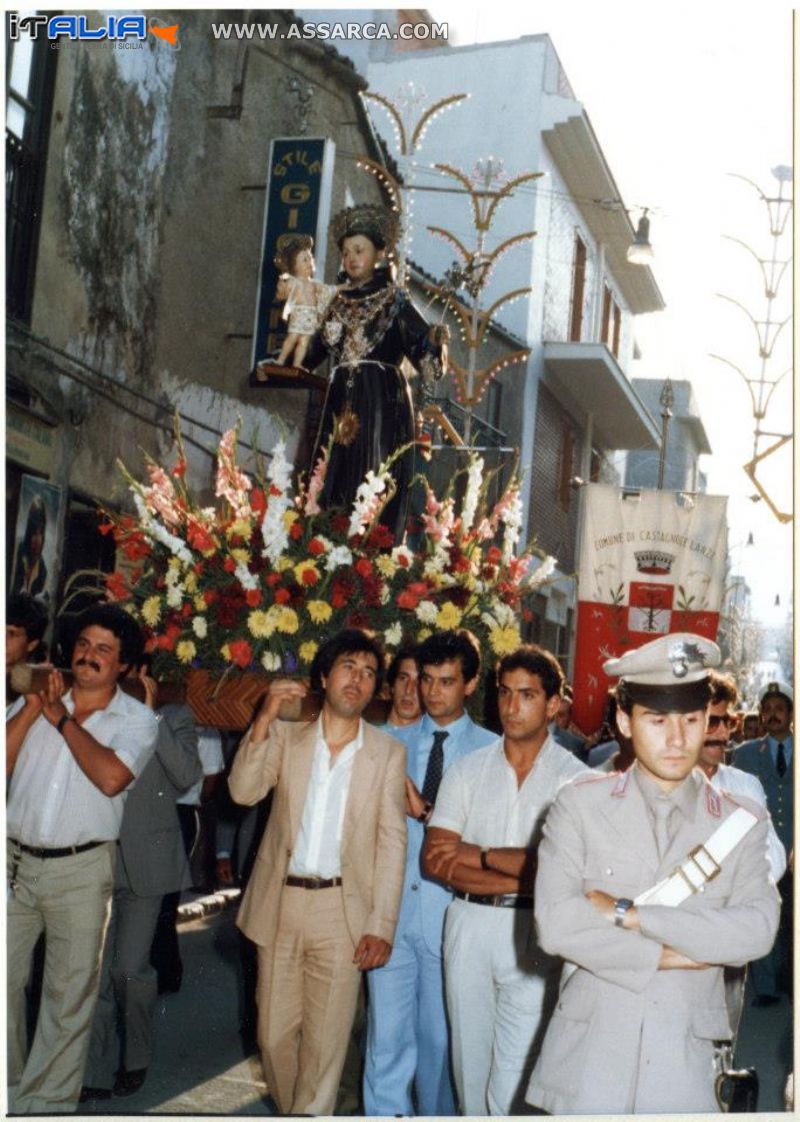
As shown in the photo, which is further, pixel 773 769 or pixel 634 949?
pixel 773 769

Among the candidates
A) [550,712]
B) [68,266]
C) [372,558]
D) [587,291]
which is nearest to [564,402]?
[587,291]

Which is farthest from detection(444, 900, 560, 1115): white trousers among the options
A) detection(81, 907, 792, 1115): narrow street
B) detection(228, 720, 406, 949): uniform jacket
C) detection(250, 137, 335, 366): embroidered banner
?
detection(250, 137, 335, 366): embroidered banner

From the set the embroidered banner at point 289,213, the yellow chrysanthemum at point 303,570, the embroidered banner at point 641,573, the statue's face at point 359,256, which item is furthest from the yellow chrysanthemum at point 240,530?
the embroidered banner at point 289,213

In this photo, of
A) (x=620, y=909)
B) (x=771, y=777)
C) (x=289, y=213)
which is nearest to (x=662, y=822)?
(x=620, y=909)

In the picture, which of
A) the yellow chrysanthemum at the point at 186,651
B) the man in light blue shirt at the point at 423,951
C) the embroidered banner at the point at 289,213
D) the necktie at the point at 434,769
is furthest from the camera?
the embroidered banner at the point at 289,213

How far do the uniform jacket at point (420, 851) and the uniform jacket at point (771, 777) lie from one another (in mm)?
3111

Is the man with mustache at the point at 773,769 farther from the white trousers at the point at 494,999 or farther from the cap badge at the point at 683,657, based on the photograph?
the cap badge at the point at 683,657

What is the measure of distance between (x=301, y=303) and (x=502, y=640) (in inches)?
87.4

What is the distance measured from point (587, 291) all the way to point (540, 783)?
48.4 feet

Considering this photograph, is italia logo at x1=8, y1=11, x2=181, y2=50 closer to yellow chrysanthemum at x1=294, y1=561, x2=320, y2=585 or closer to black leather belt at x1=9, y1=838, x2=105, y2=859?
yellow chrysanthemum at x1=294, y1=561, x2=320, y2=585

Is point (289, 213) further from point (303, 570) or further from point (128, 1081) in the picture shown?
point (128, 1081)

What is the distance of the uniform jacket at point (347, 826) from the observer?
5156 mm

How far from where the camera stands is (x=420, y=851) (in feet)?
19.2

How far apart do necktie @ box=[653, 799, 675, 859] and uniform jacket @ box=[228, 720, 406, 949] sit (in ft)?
5.55
